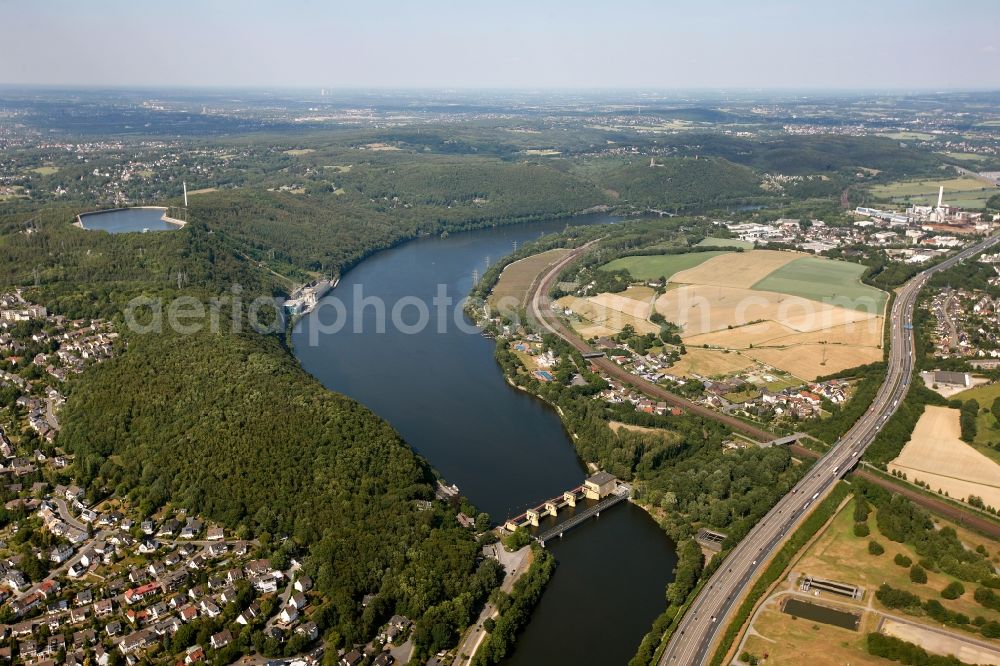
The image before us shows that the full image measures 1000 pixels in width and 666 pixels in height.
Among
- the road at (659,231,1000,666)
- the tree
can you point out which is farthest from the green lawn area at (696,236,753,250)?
the tree

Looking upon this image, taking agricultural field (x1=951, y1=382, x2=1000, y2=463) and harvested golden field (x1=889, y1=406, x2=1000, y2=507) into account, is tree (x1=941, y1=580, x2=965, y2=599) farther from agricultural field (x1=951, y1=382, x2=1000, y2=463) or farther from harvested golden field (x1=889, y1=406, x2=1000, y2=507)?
agricultural field (x1=951, y1=382, x2=1000, y2=463)

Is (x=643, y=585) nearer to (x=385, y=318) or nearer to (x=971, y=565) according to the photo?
(x=971, y=565)

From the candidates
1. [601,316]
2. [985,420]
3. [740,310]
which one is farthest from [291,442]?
[740,310]

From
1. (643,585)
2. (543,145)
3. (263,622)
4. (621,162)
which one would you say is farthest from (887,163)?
(263,622)

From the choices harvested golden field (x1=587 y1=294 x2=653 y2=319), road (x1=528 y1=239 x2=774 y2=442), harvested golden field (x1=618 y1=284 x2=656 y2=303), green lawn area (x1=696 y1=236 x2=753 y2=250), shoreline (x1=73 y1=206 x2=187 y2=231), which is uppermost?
shoreline (x1=73 y1=206 x2=187 y2=231)

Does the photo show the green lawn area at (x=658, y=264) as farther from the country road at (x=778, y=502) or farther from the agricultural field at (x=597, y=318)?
the country road at (x=778, y=502)

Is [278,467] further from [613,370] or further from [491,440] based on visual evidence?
[613,370]

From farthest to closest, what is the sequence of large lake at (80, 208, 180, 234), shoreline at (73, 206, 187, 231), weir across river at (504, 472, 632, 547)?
large lake at (80, 208, 180, 234) < shoreline at (73, 206, 187, 231) < weir across river at (504, 472, 632, 547)

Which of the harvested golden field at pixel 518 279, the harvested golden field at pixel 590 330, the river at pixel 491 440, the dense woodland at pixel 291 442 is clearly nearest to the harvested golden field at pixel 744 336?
the harvested golden field at pixel 590 330
